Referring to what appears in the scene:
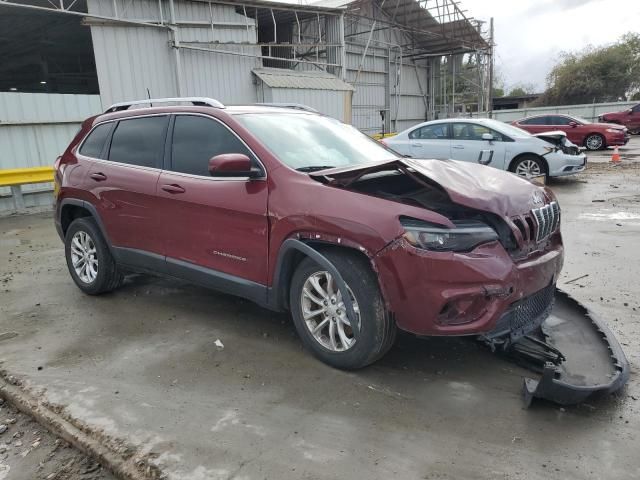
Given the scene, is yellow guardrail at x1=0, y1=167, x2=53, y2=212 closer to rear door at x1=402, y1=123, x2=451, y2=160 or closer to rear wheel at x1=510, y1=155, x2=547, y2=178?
rear door at x1=402, y1=123, x2=451, y2=160

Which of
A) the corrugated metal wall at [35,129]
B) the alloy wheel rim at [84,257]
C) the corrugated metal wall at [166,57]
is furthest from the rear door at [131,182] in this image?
the corrugated metal wall at [166,57]

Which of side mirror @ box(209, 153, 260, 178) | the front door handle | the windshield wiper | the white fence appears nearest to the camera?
side mirror @ box(209, 153, 260, 178)

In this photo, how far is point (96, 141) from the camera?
4973 millimetres

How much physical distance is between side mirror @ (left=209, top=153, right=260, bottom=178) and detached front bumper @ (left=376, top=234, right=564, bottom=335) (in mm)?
1133

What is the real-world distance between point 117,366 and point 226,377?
32.3 inches

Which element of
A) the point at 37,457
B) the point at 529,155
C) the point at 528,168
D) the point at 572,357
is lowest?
the point at 37,457

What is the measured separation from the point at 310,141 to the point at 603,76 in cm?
4530

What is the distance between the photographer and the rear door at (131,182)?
14.2 ft

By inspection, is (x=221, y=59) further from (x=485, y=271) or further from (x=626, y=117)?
(x=626, y=117)

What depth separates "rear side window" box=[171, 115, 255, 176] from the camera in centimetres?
389

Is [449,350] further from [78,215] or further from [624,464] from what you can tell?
[78,215]

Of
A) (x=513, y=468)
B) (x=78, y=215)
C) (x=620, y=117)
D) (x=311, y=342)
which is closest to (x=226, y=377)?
(x=311, y=342)

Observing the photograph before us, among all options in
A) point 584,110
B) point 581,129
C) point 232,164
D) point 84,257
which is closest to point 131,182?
point 84,257

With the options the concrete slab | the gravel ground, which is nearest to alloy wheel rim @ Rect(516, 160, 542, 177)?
the concrete slab
